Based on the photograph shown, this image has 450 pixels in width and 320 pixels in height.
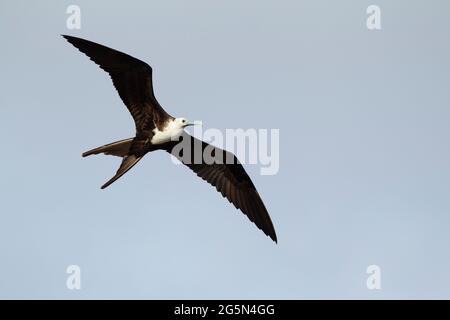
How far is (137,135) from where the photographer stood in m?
11.6

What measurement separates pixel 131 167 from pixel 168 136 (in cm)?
66

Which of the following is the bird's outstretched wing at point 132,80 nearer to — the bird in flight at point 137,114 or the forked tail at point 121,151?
the bird in flight at point 137,114

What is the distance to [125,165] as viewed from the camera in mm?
11328

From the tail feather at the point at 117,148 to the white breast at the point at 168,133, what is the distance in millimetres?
335

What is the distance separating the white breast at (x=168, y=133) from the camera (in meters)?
11.5

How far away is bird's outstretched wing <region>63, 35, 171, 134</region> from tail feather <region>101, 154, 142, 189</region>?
0.38m

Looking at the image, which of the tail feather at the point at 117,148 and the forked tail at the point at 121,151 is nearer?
the forked tail at the point at 121,151

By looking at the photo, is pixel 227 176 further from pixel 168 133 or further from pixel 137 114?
pixel 137 114

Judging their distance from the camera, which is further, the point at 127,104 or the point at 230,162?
the point at 230,162

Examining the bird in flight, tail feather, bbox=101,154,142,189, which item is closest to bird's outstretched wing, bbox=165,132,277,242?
the bird in flight

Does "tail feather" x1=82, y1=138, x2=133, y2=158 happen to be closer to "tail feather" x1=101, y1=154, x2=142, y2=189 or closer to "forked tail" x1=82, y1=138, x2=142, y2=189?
"forked tail" x1=82, y1=138, x2=142, y2=189

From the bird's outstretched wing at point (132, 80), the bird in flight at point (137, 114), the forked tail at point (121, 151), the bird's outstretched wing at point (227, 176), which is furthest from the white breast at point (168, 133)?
the bird's outstretched wing at point (227, 176)
